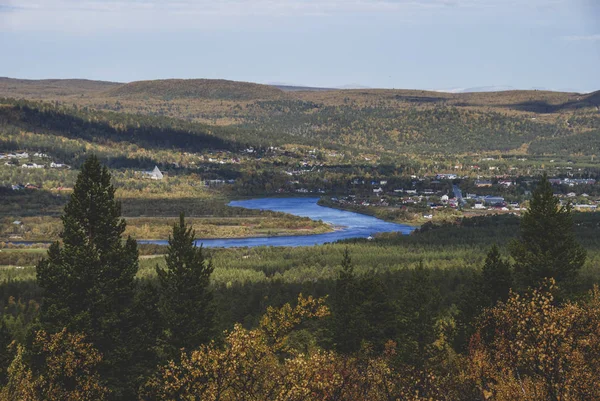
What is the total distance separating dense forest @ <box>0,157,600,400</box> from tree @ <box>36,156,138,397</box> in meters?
0.06

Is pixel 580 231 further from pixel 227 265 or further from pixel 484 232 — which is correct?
pixel 227 265

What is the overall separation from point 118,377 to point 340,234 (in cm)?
11079

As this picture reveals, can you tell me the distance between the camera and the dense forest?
28.1 m

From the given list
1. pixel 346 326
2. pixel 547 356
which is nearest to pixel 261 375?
pixel 547 356

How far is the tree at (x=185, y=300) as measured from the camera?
43625 millimetres

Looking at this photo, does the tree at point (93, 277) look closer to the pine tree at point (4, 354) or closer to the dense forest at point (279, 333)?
the dense forest at point (279, 333)

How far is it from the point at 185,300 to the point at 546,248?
984 inches

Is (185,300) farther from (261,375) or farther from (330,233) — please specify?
(330,233)

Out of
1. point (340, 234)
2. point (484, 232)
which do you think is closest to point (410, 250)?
point (484, 232)

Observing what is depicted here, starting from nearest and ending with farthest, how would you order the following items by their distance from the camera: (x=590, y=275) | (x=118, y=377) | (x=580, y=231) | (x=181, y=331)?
(x=118, y=377) → (x=181, y=331) → (x=590, y=275) → (x=580, y=231)

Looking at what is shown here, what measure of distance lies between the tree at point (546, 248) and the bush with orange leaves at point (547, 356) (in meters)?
23.9

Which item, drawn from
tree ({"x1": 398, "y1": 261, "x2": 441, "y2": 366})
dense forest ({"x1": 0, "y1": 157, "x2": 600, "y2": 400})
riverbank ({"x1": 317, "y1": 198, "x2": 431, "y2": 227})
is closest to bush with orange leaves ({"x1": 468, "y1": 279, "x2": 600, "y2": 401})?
dense forest ({"x1": 0, "y1": 157, "x2": 600, "y2": 400})

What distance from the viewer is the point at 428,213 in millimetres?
178875

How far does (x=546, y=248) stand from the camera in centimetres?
5716
